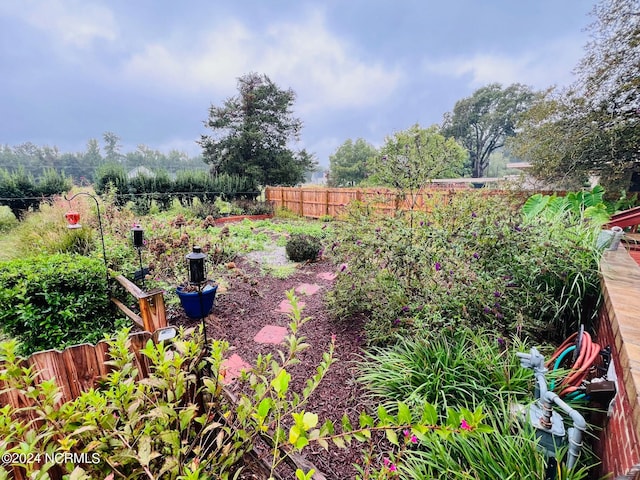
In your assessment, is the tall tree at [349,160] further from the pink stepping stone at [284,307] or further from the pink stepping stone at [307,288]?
the pink stepping stone at [284,307]

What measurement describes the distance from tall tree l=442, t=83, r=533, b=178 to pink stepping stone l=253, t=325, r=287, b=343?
30.3 metres

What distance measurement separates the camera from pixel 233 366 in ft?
7.67

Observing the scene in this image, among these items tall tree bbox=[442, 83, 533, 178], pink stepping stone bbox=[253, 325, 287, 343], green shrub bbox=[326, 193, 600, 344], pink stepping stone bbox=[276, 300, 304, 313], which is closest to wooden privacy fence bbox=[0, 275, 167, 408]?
pink stepping stone bbox=[253, 325, 287, 343]

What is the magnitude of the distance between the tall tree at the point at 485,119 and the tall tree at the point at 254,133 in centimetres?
1956

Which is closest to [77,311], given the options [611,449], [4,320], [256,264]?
→ [4,320]

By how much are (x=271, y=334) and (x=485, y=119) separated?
3498 cm

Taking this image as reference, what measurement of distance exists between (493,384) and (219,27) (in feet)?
48.2

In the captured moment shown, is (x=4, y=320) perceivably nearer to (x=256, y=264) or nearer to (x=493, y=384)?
(x=256, y=264)

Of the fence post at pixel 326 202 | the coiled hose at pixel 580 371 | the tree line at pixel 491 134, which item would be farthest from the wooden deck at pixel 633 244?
the fence post at pixel 326 202

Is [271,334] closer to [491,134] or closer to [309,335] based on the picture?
[309,335]

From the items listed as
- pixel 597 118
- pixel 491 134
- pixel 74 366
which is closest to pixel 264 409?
pixel 74 366

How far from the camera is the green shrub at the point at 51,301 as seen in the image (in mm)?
2230

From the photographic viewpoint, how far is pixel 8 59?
28.2 m

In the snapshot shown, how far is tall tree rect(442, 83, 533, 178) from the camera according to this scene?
91.9 ft
